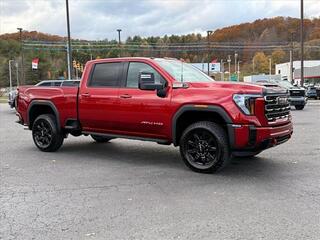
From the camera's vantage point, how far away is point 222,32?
10738 centimetres

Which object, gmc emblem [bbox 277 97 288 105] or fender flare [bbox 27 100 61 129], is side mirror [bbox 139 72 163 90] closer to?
gmc emblem [bbox 277 97 288 105]

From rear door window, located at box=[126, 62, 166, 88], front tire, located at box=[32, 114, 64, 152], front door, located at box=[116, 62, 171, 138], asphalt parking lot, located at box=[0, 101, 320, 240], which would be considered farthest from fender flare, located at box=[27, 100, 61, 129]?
rear door window, located at box=[126, 62, 166, 88]

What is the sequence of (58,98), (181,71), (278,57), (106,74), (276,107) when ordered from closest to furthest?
1. (276,107)
2. (181,71)
3. (106,74)
4. (58,98)
5. (278,57)

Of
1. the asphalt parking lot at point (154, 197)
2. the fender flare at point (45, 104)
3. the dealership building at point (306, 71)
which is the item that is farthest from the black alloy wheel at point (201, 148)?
the dealership building at point (306, 71)

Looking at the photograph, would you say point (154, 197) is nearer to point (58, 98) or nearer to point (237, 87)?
point (237, 87)

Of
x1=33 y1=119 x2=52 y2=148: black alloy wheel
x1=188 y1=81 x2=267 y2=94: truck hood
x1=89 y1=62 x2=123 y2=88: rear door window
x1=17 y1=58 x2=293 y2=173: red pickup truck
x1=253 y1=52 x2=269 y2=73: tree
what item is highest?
x1=253 y1=52 x2=269 y2=73: tree

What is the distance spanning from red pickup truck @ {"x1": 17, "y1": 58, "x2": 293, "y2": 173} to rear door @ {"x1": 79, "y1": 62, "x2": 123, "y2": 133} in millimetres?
17

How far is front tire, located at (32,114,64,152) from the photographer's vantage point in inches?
349

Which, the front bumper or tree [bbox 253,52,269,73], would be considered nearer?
the front bumper

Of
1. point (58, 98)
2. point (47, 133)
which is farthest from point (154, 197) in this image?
Answer: point (47, 133)

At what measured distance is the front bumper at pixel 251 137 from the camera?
630 centimetres

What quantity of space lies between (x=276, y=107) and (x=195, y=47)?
56.2 meters

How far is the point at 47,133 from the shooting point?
356 inches

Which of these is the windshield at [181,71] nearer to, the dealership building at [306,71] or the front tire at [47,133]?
the front tire at [47,133]
